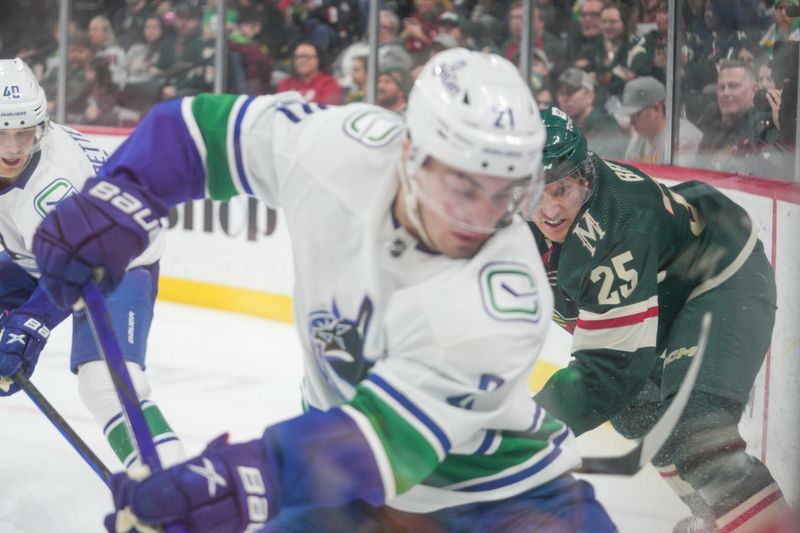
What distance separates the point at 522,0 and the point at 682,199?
222 centimetres

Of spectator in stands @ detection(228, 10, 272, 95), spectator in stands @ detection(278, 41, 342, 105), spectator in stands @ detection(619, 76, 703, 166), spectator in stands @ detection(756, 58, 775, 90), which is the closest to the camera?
spectator in stands @ detection(756, 58, 775, 90)

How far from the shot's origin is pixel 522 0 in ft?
15.2

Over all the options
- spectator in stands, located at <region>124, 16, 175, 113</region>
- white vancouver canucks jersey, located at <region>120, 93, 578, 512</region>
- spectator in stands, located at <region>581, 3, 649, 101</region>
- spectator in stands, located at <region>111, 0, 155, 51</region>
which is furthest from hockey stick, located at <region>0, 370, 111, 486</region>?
spectator in stands, located at <region>111, 0, 155, 51</region>

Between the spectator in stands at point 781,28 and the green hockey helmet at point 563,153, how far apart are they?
0.76m

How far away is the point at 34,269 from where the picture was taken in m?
2.98

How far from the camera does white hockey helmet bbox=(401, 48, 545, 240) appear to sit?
1409 millimetres

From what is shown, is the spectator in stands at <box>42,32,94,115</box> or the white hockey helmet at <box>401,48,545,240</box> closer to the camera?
the white hockey helmet at <box>401,48,545,240</box>

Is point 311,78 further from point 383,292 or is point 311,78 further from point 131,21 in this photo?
point 383,292

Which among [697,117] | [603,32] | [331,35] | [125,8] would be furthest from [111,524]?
[125,8]

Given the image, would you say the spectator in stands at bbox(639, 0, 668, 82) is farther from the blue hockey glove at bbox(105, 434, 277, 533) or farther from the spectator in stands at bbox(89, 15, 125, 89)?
the spectator in stands at bbox(89, 15, 125, 89)

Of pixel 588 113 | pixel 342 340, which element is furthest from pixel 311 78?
pixel 342 340

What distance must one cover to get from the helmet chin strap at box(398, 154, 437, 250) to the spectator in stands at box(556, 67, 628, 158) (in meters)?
2.70

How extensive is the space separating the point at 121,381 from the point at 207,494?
1.35 feet

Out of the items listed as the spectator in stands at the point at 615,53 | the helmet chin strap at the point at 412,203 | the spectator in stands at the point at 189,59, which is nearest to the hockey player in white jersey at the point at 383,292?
the helmet chin strap at the point at 412,203
